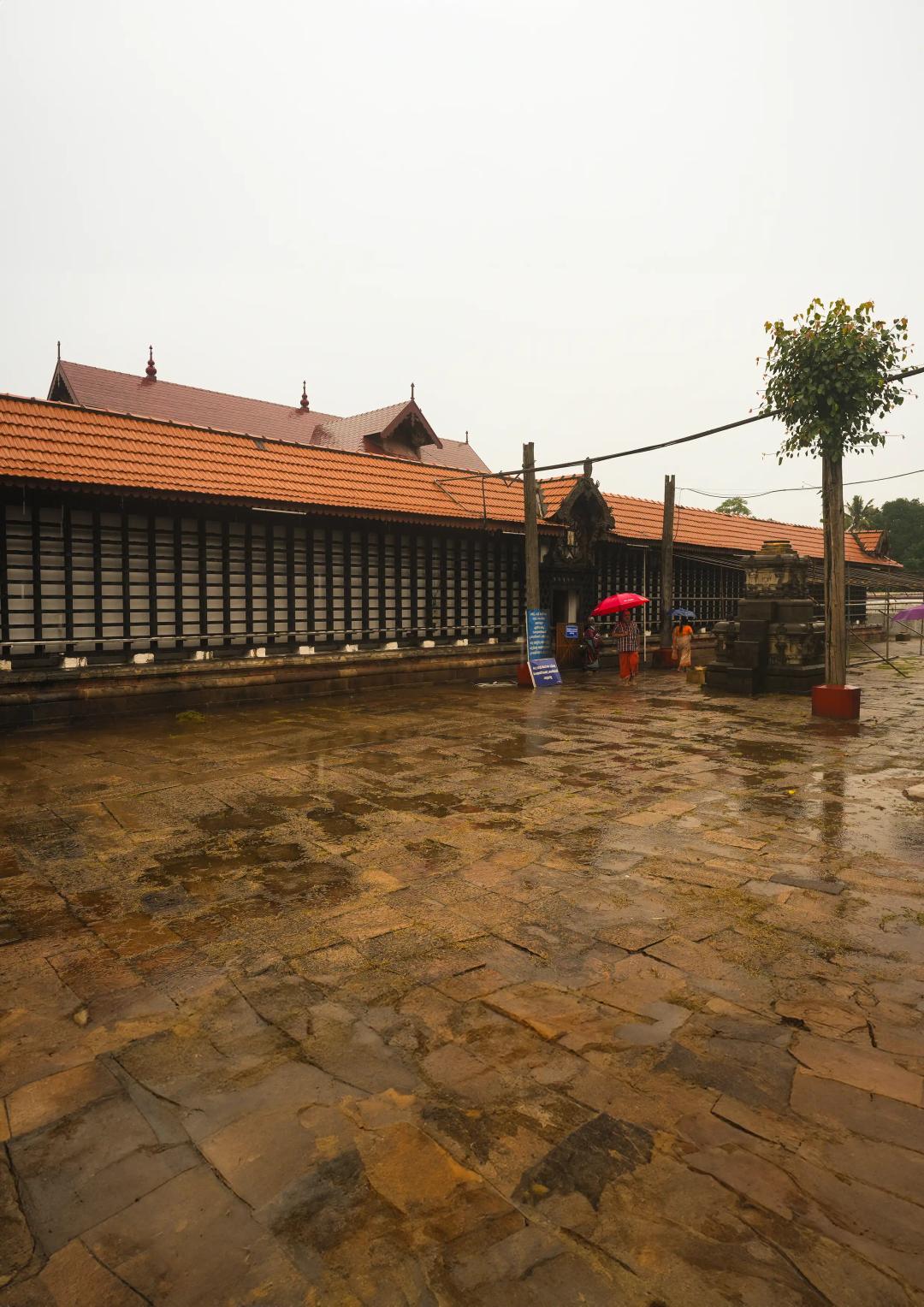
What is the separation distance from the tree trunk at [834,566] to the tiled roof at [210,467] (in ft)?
23.8

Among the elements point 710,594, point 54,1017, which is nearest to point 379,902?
point 54,1017

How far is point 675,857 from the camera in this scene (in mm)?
5000

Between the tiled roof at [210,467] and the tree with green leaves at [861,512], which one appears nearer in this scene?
the tiled roof at [210,467]

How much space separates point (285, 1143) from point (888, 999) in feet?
8.58

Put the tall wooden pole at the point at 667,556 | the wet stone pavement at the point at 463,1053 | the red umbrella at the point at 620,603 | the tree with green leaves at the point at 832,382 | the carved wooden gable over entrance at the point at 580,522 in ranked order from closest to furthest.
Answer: the wet stone pavement at the point at 463,1053
the tree with green leaves at the point at 832,382
the red umbrella at the point at 620,603
the carved wooden gable over entrance at the point at 580,522
the tall wooden pole at the point at 667,556

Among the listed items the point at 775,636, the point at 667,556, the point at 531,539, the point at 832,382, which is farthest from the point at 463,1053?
the point at 667,556

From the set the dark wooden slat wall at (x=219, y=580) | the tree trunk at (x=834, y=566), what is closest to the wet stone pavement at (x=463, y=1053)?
the tree trunk at (x=834, y=566)

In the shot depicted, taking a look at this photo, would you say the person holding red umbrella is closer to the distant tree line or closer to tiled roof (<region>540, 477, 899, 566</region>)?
tiled roof (<region>540, 477, 899, 566</region>)

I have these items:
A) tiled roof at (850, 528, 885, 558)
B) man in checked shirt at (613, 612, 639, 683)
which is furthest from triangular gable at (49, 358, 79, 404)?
tiled roof at (850, 528, 885, 558)

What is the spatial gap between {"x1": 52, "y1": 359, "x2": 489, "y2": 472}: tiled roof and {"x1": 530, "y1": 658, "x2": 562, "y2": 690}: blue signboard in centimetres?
859

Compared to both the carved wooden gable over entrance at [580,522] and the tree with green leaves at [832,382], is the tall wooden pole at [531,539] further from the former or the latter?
the tree with green leaves at [832,382]

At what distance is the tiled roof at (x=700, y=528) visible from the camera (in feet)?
64.5

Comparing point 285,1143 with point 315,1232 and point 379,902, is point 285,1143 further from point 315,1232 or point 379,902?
point 379,902

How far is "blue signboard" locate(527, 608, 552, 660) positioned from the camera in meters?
15.2
